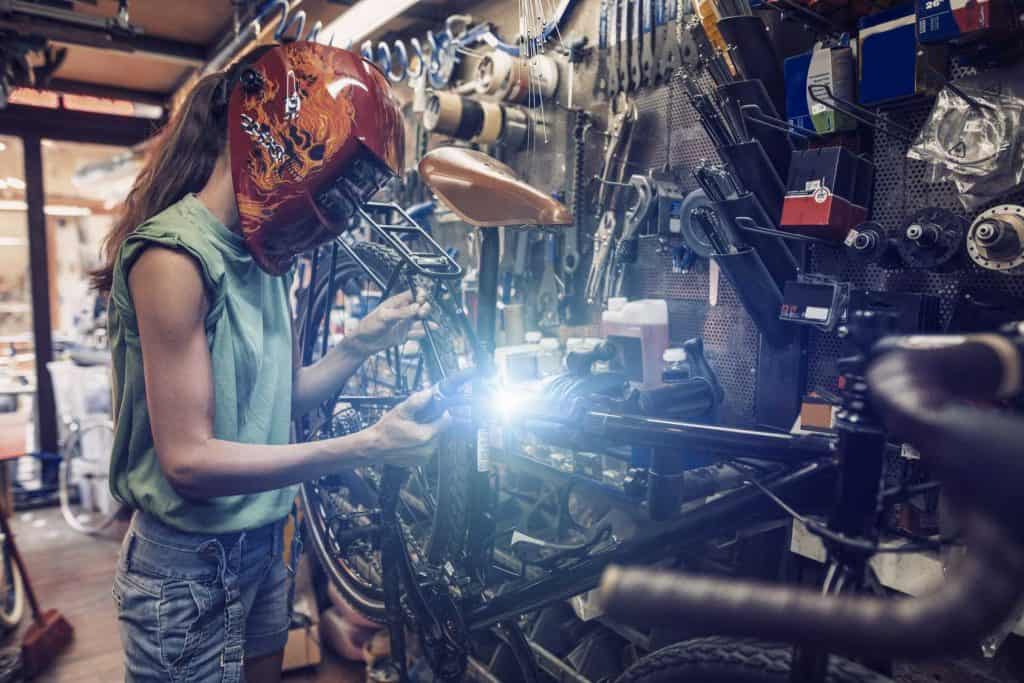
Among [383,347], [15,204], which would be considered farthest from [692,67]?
[15,204]

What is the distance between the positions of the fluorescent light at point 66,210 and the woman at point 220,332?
5945mm

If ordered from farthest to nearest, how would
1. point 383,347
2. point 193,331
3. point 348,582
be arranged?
1. point 348,582
2. point 383,347
3. point 193,331

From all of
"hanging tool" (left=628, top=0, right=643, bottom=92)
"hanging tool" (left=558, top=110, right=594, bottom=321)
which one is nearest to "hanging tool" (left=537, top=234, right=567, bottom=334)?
"hanging tool" (left=558, top=110, right=594, bottom=321)

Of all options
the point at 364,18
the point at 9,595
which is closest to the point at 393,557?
the point at 364,18

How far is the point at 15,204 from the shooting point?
552 cm

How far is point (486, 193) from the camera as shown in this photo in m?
1.62

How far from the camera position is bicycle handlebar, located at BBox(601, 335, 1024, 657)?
1.71 feet

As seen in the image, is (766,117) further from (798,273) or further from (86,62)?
(86,62)

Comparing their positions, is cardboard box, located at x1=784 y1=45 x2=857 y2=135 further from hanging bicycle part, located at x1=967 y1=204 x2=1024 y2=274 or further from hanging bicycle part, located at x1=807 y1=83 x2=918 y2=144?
hanging bicycle part, located at x1=967 y1=204 x2=1024 y2=274

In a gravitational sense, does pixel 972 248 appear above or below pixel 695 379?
above

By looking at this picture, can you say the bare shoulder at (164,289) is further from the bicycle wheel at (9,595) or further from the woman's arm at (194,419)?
the bicycle wheel at (9,595)

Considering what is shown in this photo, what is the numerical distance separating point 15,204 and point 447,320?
559 cm

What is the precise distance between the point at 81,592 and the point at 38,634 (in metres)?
0.79

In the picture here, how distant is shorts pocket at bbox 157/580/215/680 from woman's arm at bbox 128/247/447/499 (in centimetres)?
30
